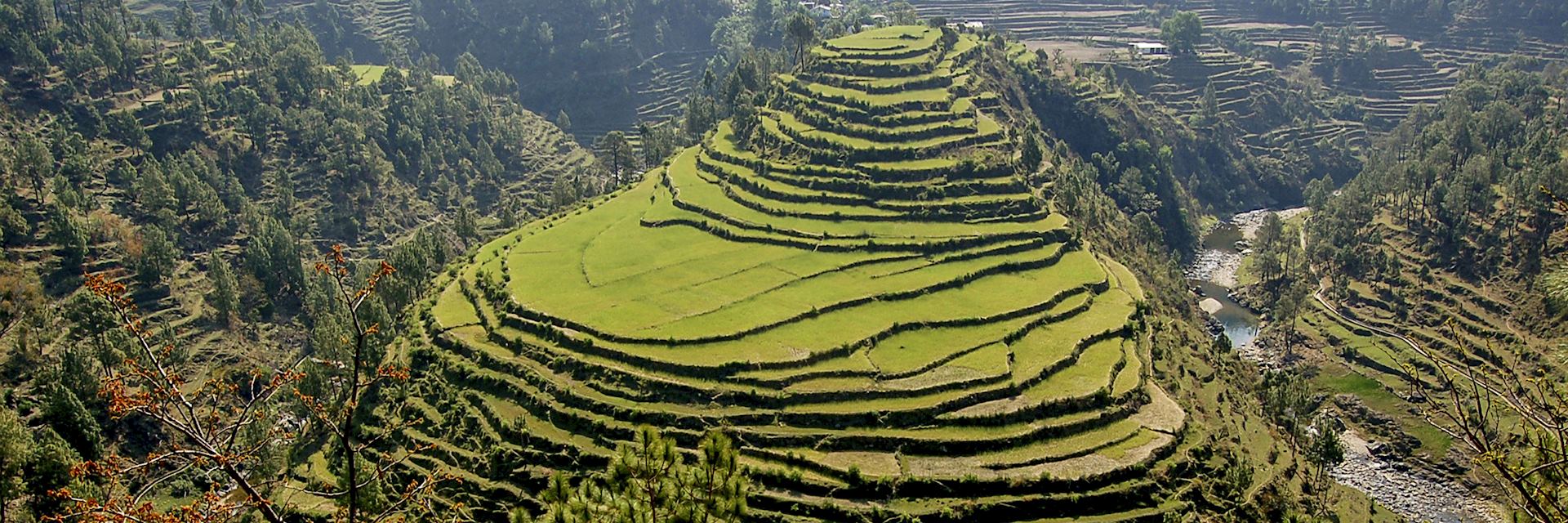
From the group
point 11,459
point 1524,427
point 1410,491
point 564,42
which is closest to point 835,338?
point 1410,491

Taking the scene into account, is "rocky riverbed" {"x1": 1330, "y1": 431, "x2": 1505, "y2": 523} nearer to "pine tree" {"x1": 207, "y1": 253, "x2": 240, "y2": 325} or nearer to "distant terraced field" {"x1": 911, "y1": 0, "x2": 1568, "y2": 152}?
"distant terraced field" {"x1": 911, "y1": 0, "x2": 1568, "y2": 152}

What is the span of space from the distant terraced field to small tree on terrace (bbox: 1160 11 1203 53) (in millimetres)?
1827

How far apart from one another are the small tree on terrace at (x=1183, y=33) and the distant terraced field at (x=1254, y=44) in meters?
1.83

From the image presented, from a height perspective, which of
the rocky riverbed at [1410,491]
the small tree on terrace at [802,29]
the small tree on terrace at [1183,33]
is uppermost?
the small tree on terrace at [802,29]

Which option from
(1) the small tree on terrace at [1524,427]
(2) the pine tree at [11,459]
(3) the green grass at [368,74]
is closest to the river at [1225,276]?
(1) the small tree on terrace at [1524,427]

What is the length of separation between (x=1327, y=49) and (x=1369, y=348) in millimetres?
70743

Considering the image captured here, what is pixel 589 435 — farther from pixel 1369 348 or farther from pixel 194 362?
pixel 1369 348

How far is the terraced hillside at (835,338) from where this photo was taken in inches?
1858

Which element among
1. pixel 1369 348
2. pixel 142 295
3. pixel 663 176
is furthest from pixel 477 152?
pixel 1369 348

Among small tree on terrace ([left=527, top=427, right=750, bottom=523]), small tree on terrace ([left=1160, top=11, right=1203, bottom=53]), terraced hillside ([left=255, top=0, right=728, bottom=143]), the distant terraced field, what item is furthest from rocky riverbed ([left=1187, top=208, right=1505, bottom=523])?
terraced hillside ([left=255, top=0, right=728, bottom=143])

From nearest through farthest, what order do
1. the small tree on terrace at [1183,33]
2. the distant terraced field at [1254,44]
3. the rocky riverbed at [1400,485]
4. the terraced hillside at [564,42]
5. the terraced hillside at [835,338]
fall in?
the terraced hillside at [835,338]
the rocky riverbed at [1400,485]
the distant terraced field at [1254,44]
the small tree on terrace at [1183,33]
the terraced hillside at [564,42]

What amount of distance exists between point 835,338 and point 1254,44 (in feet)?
347

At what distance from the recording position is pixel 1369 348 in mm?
75812

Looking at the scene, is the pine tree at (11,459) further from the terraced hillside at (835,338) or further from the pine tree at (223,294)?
the pine tree at (223,294)
